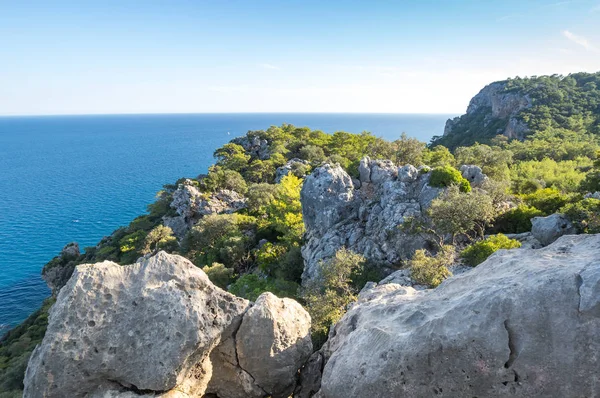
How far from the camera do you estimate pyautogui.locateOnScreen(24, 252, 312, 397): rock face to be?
9.65 meters

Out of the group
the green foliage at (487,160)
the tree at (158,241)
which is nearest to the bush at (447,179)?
the green foliage at (487,160)

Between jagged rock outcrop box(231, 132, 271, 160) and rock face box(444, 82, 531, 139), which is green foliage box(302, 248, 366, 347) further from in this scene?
rock face box(444, 82, 531, 139)

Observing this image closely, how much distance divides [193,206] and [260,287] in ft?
96.8

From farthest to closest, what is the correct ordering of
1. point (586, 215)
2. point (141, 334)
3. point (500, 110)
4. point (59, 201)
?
1. point (500, 110)
2. point (59, 201)
3. point (586, 215)
4. point (141, 334)

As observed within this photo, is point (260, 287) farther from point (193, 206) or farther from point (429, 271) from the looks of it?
point (193, 206)

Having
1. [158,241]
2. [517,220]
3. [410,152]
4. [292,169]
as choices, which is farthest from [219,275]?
[410,152]

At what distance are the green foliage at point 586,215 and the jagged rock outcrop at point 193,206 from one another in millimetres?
43256

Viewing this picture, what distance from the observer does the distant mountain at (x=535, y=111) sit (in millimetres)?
98312

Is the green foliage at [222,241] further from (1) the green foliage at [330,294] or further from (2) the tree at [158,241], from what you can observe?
(1) the green foliage at [330,294]

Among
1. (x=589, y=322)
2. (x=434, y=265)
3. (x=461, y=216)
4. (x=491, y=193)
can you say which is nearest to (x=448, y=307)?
(x=589, y=322)

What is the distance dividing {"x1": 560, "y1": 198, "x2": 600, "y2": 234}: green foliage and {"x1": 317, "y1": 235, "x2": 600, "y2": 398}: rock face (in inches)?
562

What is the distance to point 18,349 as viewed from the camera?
37.0m

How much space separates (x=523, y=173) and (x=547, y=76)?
133m

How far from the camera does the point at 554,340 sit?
763cm
